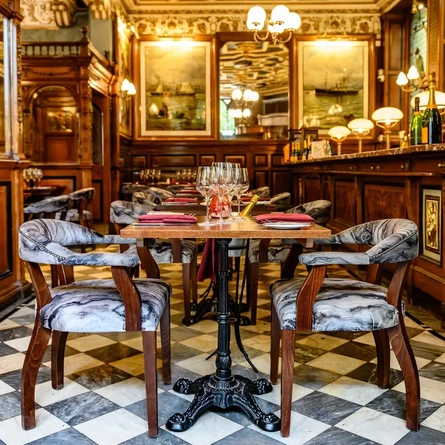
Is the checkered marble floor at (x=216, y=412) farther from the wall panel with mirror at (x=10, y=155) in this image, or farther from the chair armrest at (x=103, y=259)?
the wall panel with mirror at (x=10, y=155)

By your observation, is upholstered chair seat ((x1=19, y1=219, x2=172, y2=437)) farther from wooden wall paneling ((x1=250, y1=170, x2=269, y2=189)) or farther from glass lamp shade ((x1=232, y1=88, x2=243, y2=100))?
glass lamp shade ((x1=232, y1=88, x2=243, y2=100))

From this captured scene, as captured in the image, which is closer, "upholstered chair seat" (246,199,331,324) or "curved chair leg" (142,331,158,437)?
"curved chair leg" (142,331,158,437)

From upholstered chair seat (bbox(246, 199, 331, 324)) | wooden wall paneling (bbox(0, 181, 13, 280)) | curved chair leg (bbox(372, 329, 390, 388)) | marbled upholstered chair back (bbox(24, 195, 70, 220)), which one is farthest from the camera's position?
marbled upholstered chair back (bbox(24, 195, 70, 220))

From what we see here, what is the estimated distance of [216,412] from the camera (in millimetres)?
2205

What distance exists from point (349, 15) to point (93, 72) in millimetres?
5210

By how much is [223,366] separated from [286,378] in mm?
342

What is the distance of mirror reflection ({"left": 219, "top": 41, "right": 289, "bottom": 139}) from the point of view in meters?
10.3

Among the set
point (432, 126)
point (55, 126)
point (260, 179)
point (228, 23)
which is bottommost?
point (260, 179)

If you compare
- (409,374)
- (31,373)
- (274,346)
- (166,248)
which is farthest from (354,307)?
(166,248)

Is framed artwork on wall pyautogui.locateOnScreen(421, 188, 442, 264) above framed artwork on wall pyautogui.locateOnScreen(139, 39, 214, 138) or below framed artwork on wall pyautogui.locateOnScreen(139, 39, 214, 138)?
below

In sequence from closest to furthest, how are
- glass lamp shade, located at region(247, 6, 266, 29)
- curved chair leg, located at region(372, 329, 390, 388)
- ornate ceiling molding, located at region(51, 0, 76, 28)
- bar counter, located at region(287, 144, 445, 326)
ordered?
curved chair leg, located at region(372, 329, 390, 388), bar counter, located at region(287, 144, 445, 326), glass lamp shade, located at region(247, 6, 266, 29), ornate ceiling molding, located at region(51, 0, 76, 28)

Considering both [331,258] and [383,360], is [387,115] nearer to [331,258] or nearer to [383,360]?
[383,360]

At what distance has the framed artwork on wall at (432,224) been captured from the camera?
3.49m

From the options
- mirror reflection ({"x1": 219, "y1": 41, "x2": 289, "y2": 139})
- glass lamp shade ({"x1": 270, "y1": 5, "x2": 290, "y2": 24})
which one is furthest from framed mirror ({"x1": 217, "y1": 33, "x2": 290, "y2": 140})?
glass lamp shade ({"x1": 270, "y1": 5, "x2": 290, "y2": 24})
